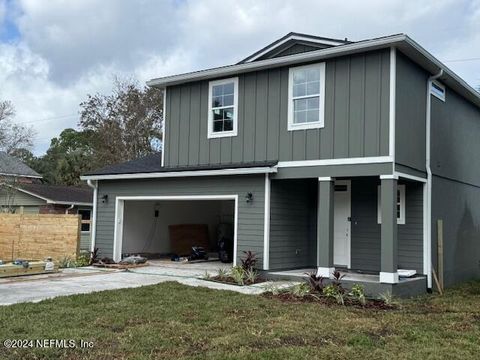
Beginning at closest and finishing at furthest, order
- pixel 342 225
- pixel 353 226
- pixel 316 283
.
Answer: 1. pixel 316 283
2. pixel 353 226
3. pixel 342 225

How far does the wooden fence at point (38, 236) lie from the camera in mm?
14461

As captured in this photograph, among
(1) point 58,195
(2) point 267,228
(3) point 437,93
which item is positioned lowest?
(2) point 267,228

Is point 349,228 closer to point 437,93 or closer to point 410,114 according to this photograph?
point 410,114

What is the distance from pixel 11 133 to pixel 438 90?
22153mm

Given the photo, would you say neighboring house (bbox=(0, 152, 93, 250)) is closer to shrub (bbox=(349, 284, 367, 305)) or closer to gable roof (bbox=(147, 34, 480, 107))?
gable roof (bbox=(147, 34, 480, 107))

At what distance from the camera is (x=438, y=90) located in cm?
1266

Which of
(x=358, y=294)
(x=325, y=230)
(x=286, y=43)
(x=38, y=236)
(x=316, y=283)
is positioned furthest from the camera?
(x=38, y=236)

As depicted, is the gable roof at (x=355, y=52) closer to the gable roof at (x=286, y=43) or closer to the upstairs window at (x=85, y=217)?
the gable roof at (x=286, y=43)

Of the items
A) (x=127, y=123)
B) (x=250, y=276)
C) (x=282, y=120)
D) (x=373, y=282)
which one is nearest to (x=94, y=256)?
(x=250, y=276)

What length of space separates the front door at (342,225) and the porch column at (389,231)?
2.41 metres

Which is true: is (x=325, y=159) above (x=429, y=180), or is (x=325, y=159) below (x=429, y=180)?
above

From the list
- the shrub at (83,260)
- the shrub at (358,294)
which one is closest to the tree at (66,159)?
the shrub at (83,260)

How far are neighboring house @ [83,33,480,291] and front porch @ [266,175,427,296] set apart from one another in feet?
0.09

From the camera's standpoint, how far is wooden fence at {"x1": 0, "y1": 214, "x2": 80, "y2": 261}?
1446 cm
